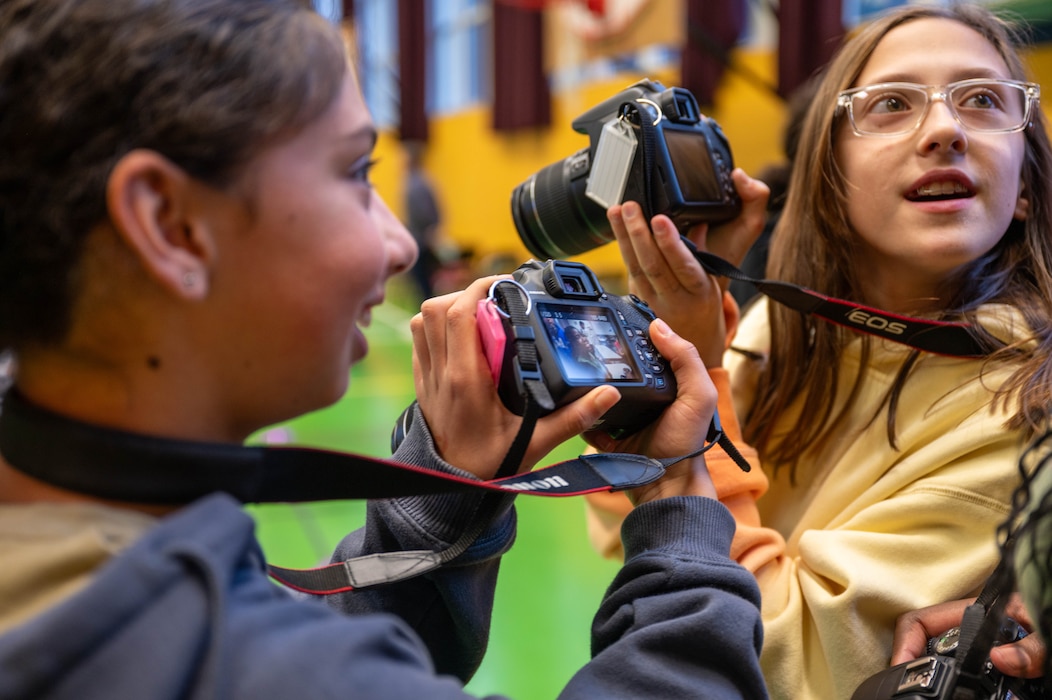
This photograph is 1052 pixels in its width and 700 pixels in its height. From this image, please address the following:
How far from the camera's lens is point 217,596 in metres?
0.51

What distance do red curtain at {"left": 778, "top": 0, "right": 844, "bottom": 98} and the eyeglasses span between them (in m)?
3.76

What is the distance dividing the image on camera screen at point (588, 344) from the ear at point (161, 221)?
337 millimetres

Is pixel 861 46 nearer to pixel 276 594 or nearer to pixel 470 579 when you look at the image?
pixel 470 579

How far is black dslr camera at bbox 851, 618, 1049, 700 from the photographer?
0.75m

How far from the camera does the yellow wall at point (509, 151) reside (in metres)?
5.34

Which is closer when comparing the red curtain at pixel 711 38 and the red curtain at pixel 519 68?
the red curtain at pixel 711 38

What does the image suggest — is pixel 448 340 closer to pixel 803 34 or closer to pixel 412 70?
pixel 803 34

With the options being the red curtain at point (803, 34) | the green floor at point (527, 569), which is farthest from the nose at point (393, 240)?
the red curtain at point (803, 34)

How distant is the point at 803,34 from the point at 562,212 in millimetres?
3993

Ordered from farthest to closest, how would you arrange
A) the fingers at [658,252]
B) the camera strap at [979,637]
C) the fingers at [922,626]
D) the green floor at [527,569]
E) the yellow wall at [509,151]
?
the yellow wall at [509,151]
the green floor at [527,569]
the fingers at [658,252]
the fingers at [922,626]
the camera strap at [979,637]

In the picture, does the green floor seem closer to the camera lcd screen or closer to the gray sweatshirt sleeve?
the gray sweatshirt sleeve

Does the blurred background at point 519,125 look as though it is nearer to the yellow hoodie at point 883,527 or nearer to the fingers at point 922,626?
the yellow hoodie at point 883,527

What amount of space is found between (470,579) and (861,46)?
0.81 meters

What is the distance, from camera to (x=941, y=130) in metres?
1.03
